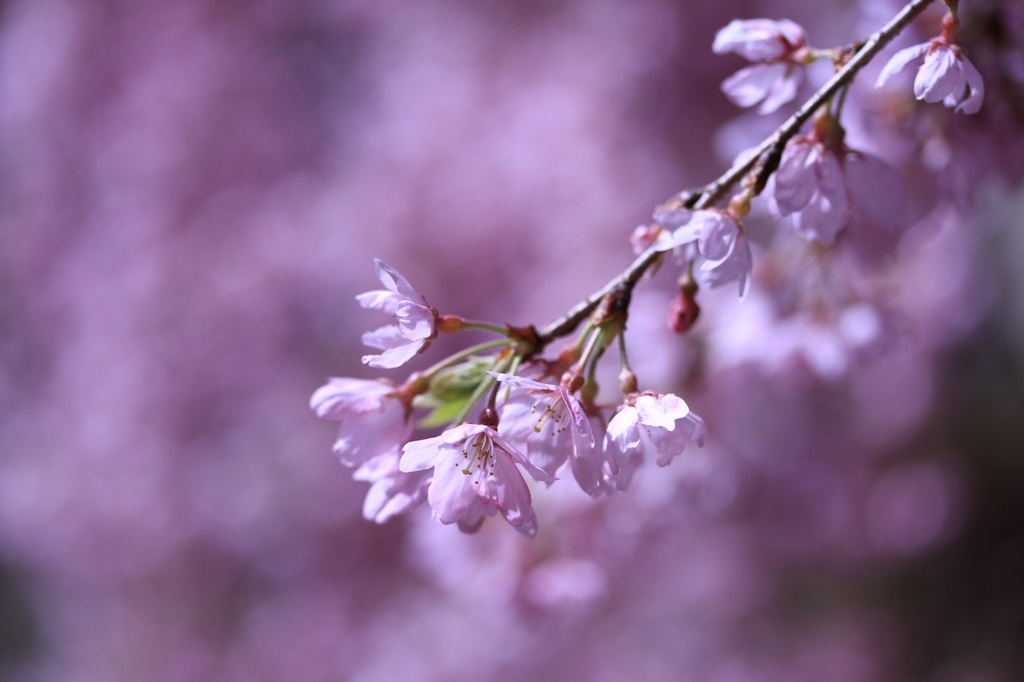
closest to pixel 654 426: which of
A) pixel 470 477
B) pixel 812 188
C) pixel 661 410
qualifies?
pixel 661 410

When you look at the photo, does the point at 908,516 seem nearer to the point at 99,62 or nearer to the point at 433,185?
the point at 433,185

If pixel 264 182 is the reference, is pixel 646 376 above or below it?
below

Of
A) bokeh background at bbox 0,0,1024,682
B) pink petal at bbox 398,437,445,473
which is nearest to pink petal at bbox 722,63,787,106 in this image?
pink petal at bbox 398,437,445,473

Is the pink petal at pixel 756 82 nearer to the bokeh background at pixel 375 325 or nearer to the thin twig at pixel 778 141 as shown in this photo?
the thin twig at pixel 778 141

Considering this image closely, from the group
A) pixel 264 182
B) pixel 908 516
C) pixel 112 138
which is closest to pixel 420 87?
pixel 264 182

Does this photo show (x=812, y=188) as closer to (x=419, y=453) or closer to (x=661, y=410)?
(x=661, y=410)

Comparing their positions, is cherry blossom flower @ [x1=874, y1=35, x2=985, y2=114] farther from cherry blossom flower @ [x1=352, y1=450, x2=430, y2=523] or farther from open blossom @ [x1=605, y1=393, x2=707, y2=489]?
cherry blossom flower @ [x1=352, y1=450, x2=430, y2=523]
